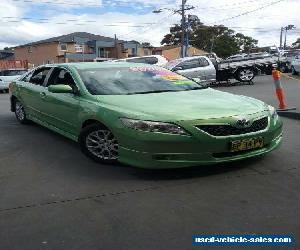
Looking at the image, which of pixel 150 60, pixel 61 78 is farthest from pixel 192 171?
pixel 150 60

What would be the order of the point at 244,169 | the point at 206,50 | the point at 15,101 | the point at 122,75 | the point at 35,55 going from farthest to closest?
the point at 206,50, the point at 35,55, the point at 15,101, the point at 122,75, the point at 244,169

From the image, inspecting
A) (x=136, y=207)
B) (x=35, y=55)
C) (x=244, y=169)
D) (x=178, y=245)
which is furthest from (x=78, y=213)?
(x=35, y=55)

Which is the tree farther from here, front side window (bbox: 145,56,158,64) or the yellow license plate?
the yellow license plate

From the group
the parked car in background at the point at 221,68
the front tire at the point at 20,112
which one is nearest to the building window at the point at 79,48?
the parked car in background at the point at 221,68

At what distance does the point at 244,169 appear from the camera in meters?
5.10

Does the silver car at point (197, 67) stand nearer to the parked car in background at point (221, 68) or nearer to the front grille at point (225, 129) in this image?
the parked car in background at point (221, 68)

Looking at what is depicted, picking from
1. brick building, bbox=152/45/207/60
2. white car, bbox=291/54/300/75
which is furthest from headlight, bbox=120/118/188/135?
brick building, bbox=152/45/207/60

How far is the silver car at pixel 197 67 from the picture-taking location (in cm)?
1880

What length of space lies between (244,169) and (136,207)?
161 cm

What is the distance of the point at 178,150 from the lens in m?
4.72

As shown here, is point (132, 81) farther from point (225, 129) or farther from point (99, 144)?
point (225, 129)

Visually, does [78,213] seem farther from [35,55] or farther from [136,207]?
[35,55]

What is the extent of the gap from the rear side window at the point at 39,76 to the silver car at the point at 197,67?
1108cm

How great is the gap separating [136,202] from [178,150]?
2.67 ft
